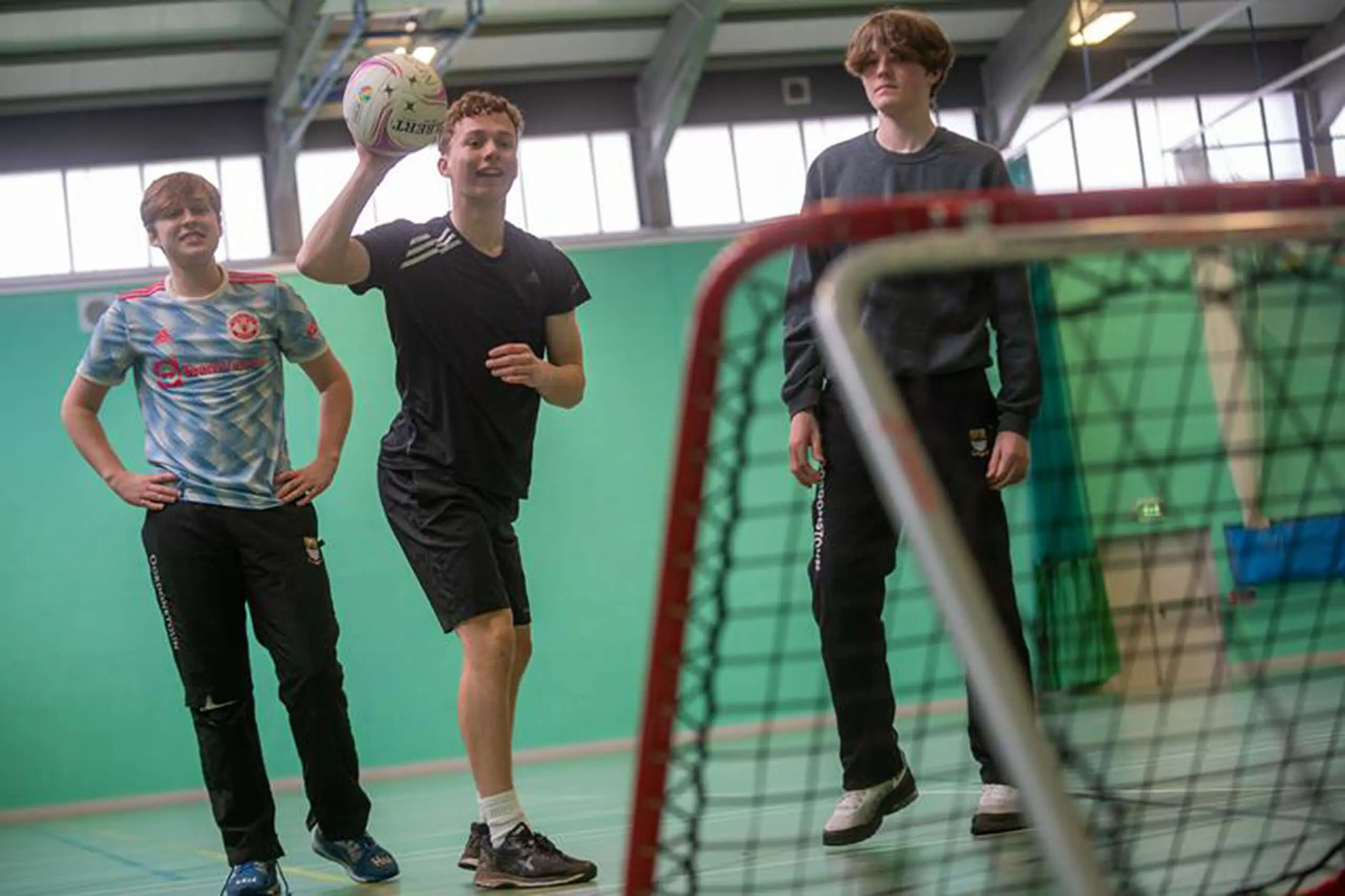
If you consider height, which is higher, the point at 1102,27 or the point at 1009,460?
the point at 1102,27

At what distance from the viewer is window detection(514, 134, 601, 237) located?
11344 mm

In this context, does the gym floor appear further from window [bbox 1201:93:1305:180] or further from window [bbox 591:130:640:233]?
window [bbox 591:130:640:233]

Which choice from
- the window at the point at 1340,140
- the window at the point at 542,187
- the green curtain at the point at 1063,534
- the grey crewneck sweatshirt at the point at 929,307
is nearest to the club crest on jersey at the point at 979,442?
the grey crewneck sweatshirt at the point at 929,307

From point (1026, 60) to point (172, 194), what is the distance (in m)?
8.86

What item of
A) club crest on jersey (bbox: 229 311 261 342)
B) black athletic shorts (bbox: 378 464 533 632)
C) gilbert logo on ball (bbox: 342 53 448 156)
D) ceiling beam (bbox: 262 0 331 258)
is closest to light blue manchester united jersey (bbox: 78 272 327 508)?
club crest on jersey (bbox: 229 311 261 342)

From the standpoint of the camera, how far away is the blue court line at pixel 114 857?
4.81 meters

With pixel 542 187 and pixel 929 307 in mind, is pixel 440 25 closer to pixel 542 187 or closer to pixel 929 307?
pixel 542 187

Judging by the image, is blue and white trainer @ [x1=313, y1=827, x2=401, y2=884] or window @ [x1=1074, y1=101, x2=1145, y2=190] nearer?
blue and white trainer @ [x1=313, y1=827, x2=401, y2=884]

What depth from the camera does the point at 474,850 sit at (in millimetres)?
3762

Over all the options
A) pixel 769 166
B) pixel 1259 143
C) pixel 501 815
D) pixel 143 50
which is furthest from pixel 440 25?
pixel 501 815

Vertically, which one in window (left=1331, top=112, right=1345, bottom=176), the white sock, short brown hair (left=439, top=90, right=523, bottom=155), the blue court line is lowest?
the blue court line

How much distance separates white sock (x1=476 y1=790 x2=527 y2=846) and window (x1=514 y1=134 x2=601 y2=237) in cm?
801

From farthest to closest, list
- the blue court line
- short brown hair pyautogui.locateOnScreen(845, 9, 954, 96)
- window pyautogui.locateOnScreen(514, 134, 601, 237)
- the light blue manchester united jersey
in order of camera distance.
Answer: window pyautogui.locateOnScreen(514, 134, 601, 237)
the blue court line
the light blue manchester united jersey
short brown hair pyautogui.locateOnScreen(845, 9, 954, 96)

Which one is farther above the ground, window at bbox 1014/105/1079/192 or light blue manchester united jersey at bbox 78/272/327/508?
window at bbox 1014/105/1079/192
